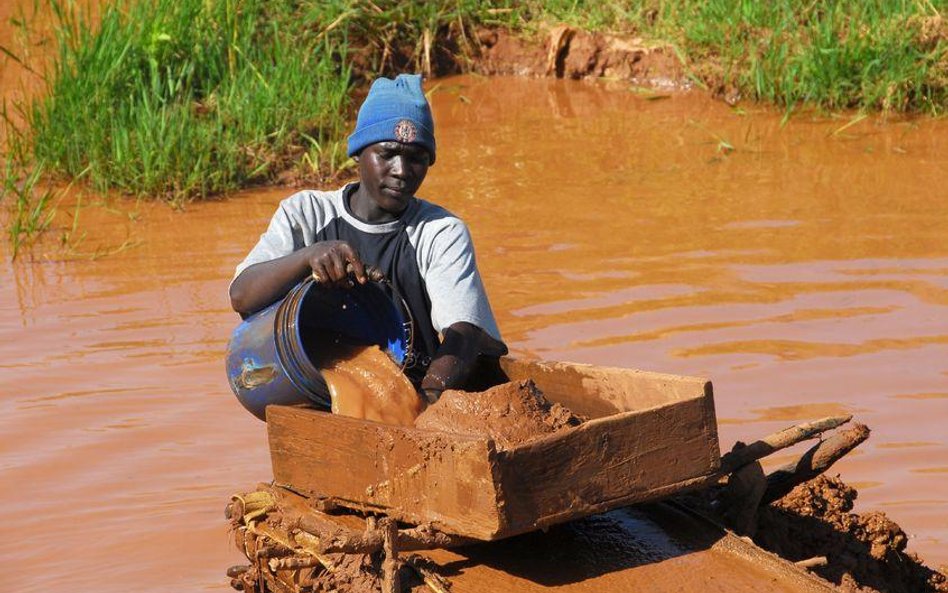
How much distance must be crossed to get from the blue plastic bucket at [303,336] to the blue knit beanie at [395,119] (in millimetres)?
393

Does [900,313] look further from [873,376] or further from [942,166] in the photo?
[942,166]

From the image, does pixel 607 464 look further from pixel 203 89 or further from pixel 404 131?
pixel 203 89

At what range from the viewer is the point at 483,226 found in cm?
727

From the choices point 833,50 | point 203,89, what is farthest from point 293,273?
point 833,50

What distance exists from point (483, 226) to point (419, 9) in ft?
8.85

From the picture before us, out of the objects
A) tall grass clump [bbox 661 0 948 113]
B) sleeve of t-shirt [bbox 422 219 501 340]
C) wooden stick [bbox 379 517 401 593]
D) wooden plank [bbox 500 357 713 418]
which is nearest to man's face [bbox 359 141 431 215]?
sleeve of t-shirt [bbox 422 219 501 340]

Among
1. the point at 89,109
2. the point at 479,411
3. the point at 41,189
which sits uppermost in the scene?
the point at 479,411

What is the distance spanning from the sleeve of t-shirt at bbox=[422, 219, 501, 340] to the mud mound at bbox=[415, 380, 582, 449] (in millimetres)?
584

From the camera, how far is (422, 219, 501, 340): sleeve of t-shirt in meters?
3.65

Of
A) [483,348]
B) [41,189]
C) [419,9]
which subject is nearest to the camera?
[483,348]

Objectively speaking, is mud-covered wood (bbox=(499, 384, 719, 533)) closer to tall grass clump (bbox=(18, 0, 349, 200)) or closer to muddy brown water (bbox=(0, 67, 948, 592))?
muddy brown water (bbox=(0, 67, 948, 592))

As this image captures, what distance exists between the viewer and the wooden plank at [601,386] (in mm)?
3178

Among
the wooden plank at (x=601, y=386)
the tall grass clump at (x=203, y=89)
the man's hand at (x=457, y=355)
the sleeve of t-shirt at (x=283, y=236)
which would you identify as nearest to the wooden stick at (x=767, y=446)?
the wooden plank at (x=601, y=386)

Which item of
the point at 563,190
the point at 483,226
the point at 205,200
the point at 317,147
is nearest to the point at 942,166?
the point at 563,190
